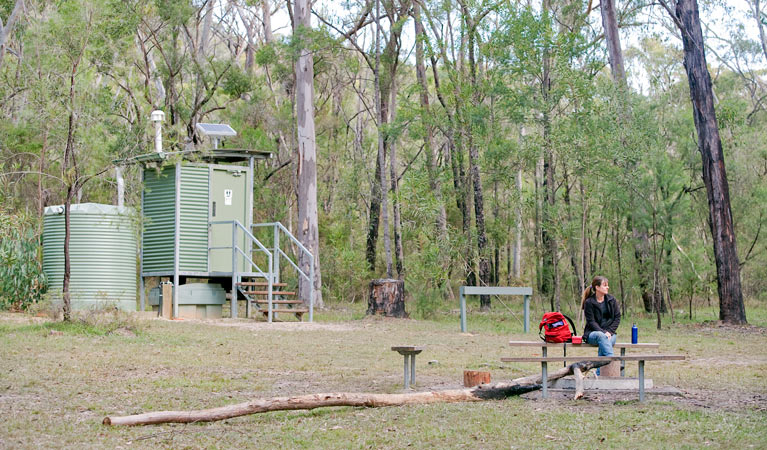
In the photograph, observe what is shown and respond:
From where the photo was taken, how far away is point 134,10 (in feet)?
93.2

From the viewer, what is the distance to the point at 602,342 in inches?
A: 358

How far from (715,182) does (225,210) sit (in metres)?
12.0

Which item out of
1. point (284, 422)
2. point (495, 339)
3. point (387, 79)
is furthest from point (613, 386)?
point (387, 79)

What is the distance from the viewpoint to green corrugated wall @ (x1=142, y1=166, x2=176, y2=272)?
67.8 ft

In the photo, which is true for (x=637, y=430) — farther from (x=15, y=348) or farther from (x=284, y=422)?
(x=15, y=348)

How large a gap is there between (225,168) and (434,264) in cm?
640

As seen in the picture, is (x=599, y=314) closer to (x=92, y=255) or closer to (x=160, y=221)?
(x=160, y=221)

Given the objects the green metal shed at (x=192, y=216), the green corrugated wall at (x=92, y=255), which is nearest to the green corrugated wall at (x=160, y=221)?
the green metal shed at (x=192, y=216)

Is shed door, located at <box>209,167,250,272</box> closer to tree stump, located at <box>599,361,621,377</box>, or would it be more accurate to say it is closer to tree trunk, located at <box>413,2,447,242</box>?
tree trunk, located at <box>413,2,447,242</box>

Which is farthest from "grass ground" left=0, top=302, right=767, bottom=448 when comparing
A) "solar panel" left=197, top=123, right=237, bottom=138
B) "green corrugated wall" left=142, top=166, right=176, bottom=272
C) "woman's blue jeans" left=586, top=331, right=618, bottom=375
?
"solar panel" left=197, top=123, right=237, bottom=138

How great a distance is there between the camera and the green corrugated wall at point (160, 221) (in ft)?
67.8

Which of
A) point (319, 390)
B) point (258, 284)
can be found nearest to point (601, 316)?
point (319, 390)

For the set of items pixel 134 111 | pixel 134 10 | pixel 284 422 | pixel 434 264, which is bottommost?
pixel 284 422

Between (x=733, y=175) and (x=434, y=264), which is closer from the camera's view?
(x=434, y=264)
